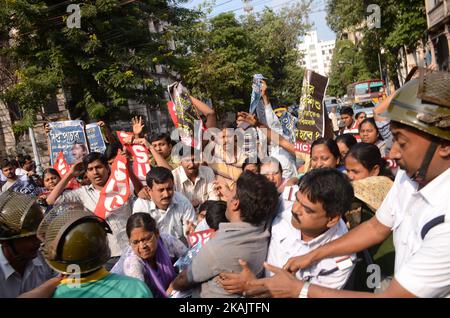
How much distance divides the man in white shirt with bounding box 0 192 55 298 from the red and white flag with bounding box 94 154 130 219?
1.27 meters

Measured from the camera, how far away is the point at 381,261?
2.57 m

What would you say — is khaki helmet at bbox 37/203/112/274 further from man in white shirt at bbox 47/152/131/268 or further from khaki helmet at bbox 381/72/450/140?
man in white shirt at bbox 47/152/131/268

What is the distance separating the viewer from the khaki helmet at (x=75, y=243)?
1778 mm

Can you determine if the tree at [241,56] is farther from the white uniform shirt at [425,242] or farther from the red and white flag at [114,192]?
the white uniform shirt at [425,242]

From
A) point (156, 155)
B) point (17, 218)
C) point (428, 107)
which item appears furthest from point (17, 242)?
point (156, 155)

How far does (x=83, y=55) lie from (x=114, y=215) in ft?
37.1

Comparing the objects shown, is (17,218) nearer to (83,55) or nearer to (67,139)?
(67,139)

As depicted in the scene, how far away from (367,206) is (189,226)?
4.83 ft

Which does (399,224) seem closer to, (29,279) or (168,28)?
(29,279)

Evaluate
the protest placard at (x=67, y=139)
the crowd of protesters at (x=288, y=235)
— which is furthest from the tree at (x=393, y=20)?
the crowd of protesters at (x=288, y=235)

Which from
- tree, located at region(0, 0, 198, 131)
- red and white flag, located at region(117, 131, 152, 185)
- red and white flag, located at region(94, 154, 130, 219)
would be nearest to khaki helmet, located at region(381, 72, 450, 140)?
red and white flag, located at region(94, 154, 130, 219)

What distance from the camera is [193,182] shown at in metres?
4.46

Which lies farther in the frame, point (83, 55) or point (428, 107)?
point (83, 55)

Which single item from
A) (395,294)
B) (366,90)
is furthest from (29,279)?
(366,90)
